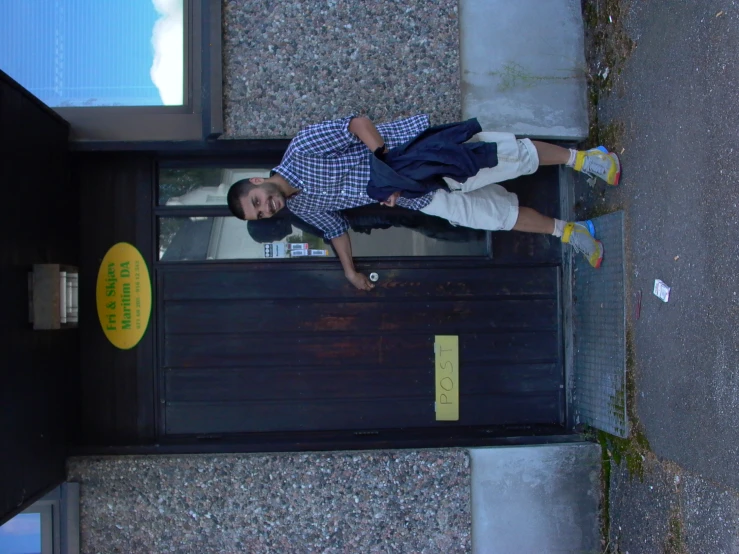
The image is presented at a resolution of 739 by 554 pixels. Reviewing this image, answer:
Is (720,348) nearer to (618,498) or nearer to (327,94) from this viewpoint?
(618,498)

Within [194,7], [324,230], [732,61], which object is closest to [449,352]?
[324,230]

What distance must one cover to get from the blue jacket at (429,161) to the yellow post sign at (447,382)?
1101 millimetres

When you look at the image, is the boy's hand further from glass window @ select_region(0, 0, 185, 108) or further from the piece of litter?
the piece of litter

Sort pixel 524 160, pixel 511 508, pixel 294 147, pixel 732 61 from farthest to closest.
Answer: pixel 511 508 < pixel 524 160 < pixel 294 147 < pixel 732 61

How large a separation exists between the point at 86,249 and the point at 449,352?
2.27 metres

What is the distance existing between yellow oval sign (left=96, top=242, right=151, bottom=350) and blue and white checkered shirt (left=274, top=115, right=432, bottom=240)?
1.03 m

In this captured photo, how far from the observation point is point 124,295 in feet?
11.5

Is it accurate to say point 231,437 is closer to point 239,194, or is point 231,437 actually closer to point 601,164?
point 239,194

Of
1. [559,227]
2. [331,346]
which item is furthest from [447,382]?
[559,227]

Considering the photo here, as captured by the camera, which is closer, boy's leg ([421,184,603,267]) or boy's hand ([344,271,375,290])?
boy's leg ([421,184,603,267])

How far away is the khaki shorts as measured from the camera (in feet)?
10.6

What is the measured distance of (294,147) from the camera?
3.06m

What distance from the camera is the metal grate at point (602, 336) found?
3.34 metres

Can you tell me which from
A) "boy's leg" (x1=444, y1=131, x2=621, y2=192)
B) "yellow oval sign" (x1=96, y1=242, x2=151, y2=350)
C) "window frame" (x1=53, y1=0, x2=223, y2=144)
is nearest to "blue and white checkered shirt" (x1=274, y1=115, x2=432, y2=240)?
"boy's leg" (x1=444, y1=131, x2=621, y2=192)
